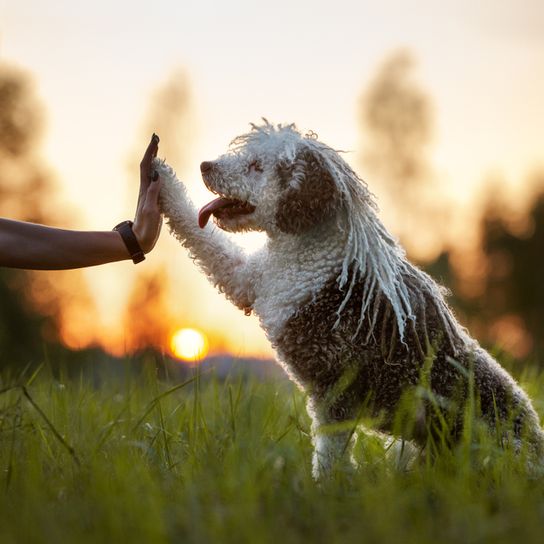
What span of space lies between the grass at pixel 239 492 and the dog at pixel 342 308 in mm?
225

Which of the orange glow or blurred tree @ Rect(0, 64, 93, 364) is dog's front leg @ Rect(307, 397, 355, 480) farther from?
blurred tree @ Rect(0, 64, 93, 364)

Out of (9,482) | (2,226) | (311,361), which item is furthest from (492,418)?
(2,226)

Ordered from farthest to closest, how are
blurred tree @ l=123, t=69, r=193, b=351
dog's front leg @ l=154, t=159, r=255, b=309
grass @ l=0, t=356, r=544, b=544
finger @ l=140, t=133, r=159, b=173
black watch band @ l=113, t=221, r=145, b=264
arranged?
blurred tree @ l=123, t=69, r=193, b=351 < finger @ l=140, t=133, r=159, b=173 < black watch band @ l=113, t=221, r=145, b=264 < dog's front leg @ l=154, t=159, r=255, b=309 < grass @ l=0, t=356, r=544, b=544

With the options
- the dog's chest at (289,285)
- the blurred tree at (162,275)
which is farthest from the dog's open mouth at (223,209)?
the blurred tree at (162,275)

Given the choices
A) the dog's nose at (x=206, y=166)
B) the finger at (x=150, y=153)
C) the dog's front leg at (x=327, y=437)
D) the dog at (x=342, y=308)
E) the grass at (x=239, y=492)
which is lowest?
the grass at (x=239, y=492)

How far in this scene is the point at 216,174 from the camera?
13.2ft

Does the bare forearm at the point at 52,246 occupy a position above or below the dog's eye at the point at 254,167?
below

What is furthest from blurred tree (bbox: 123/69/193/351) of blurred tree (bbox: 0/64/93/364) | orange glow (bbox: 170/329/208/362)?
orange glow (bbox: 170/329/208/362)

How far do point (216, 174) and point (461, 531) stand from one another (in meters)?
2.23

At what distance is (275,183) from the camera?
12.8 feet

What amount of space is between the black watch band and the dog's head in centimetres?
41

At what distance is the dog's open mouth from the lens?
4.04 metres

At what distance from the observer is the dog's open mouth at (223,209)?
404 centimetres

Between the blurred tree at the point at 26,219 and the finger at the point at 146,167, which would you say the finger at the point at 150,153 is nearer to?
the finger at the point at 146,167
